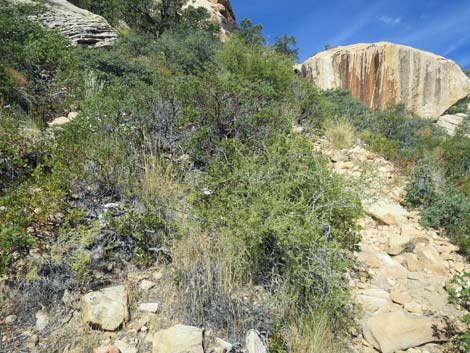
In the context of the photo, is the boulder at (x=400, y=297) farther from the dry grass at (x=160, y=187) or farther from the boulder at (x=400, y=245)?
the dry grass at (x=160, y=187)

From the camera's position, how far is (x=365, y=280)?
2385 mm

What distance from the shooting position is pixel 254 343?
1532mm

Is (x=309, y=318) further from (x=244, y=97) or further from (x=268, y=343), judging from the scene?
(x=244, y=97)

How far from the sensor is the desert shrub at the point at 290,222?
69.8 inches

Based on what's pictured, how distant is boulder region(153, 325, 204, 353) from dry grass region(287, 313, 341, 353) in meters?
0.57

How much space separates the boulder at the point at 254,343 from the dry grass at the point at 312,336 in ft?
0.58

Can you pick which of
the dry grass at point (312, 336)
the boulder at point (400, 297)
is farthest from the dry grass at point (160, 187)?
the boulder at point (400, 297)

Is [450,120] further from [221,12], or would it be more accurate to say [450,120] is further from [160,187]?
[221,12]

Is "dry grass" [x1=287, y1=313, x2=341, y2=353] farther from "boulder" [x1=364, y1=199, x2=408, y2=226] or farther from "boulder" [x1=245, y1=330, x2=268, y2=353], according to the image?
"boulder" [x1=364, y1=199, x2=408, y2=226]

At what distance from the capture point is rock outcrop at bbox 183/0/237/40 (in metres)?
24.0

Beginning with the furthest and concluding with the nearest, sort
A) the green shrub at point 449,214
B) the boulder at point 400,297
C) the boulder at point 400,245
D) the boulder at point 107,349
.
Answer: the green shrub at point 449,214, the boulder at point 400,245, the boulder at point 400,297, the boulder at point 107,349

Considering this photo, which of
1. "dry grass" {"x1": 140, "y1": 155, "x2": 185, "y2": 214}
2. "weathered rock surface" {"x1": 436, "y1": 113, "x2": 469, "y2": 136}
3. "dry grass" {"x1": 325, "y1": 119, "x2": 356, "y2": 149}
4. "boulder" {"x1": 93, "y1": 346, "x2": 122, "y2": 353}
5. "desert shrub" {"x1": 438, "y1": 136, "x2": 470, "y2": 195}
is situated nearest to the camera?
"boulder" {"x1": 93, "y1": 346, "x2": 122, "y2": 353}

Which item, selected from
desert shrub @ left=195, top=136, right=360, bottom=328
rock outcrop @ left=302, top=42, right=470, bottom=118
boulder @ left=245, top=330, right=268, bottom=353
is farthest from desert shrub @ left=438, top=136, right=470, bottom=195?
rock outcrop @ left=302, top=42, right=470, bottom=118

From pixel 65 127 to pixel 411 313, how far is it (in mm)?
3857
